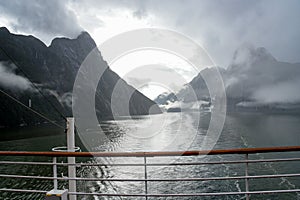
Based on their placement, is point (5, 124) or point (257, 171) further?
point (5, 124)

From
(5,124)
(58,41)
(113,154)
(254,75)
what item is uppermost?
(58,41)

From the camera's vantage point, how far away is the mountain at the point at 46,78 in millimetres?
62269

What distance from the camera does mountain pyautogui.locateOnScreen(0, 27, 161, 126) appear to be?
6227 centimetres

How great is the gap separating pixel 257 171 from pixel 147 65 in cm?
1319

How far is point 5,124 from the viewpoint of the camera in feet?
189

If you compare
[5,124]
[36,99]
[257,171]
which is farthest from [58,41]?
[257,171]

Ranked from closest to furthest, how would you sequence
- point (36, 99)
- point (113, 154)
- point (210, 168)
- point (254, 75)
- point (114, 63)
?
1. point (113, 154)
2. point (114, 63)
3. point (210, 168)
4. point (36, 99)
5. point (254, 75)

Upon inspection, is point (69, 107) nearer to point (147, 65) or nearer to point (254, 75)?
point (147, 65)

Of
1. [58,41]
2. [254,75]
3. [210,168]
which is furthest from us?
[254,75]

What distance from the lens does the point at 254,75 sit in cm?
11388

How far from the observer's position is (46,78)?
7194 centimetres

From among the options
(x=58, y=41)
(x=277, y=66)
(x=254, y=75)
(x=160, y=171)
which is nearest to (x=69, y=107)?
(x=58, y=41)

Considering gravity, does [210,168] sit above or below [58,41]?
below

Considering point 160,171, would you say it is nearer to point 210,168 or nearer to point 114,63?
point 210,168
